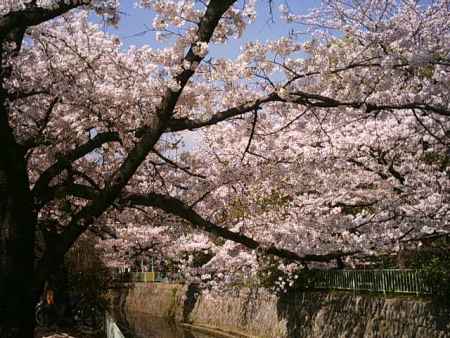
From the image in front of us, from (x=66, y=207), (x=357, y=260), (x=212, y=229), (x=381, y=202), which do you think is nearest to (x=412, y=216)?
(x=381, y=202)

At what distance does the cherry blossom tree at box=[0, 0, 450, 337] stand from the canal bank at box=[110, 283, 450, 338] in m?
2.42

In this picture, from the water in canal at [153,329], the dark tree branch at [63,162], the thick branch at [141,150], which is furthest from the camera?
the water in canal at [153,329]

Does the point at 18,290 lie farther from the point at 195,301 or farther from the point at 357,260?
the point at 195,301

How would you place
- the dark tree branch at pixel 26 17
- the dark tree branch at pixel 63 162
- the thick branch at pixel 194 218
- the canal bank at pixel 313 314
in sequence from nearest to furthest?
the dark tree branch at pixel 26 17, the thick branch at pixel 194 218, the dark tree branch at pixel 63 162, the canal bank at pixel 313 314

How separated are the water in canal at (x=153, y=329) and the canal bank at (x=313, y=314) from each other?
0.81 meters

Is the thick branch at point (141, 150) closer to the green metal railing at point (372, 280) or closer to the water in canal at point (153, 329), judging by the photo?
the green metal railing at point (372, 280)

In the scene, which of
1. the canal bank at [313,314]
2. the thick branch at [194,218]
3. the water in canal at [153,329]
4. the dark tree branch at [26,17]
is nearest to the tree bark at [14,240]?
the dark tree branch at [26,17]

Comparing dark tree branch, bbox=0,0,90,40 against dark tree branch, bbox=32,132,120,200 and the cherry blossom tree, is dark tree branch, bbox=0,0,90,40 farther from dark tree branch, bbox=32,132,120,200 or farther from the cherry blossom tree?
dark tree branch, bbox=32,132,120,200

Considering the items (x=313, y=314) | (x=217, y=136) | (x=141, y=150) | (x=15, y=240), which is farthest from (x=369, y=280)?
(x=15, y=240)

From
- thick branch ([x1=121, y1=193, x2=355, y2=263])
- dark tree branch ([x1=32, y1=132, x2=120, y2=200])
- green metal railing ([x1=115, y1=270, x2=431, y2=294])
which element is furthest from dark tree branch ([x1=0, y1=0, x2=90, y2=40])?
green metal railing ([x1=115, y1=270, x2=431, y2=294])

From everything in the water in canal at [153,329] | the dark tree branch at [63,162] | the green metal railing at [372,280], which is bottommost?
the water in canal at [153,329]

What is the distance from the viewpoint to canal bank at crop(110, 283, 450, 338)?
497 inches

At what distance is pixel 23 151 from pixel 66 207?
16.0 feet

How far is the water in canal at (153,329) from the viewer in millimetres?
24625
